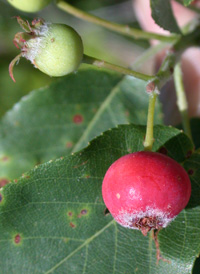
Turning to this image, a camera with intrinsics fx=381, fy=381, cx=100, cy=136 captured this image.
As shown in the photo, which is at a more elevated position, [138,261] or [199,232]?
[199,232]

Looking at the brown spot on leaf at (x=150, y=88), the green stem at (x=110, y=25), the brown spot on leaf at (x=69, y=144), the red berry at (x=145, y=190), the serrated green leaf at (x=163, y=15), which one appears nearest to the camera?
the red berry at (x=145, y=190)

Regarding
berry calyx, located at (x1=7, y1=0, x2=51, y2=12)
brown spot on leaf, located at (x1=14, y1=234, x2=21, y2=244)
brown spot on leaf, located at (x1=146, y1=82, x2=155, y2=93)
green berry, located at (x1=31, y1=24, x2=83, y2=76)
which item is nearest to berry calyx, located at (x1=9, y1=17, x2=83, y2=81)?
green berry, located at (x1=31, y1=24, x2=83, y2=76)

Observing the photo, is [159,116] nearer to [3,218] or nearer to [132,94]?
[132,94]

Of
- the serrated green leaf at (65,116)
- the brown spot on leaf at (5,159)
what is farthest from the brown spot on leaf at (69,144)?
the brown spot on leaf at (5,159)

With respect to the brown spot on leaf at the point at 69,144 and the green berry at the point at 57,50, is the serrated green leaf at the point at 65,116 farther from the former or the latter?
the green berry at the point at 57,50

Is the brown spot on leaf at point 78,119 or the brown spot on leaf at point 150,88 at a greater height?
the brown spot on leaf at point 150,88

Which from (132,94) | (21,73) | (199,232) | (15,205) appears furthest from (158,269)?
(21,73)

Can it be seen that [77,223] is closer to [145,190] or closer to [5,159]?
[145,190]
